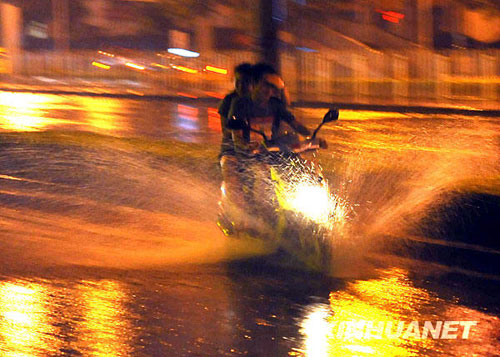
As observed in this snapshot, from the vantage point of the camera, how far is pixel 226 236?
337 inches

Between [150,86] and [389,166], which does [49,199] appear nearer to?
[389,166]

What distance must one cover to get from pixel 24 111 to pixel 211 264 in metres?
15.4

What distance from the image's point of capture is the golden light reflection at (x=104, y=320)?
5281 millimetres

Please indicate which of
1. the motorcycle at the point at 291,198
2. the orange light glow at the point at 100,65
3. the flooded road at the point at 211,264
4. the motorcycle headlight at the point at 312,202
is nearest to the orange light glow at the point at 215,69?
the orange light glow at the point at 100,65

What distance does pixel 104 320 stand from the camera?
19.2ft

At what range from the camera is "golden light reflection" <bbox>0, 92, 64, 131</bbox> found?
1816cm

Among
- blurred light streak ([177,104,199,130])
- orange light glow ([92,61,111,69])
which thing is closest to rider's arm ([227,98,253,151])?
blurred light streak ([177,104,199,130])

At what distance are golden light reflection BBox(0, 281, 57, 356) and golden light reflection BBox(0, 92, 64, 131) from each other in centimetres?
1119

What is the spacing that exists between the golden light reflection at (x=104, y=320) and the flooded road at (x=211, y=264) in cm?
2

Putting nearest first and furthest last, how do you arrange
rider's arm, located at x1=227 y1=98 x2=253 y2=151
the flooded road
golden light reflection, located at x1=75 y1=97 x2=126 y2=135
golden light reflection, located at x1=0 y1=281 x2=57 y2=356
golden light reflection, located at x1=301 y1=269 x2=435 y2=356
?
1. golden light reflection, located at x1=0 y1=281 x2=57 y2=356
2. golden light reflection, located at x1=301 y1=269 x2=435 y2=356
3. the flooded road
4. rider's arm, located at x1=227 y1=98 x2=253 y2=151
5. golden light reflection, located at x1=75 y1=97 x2=126 y2=135

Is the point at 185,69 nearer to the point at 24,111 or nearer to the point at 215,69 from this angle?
the point at 215,69

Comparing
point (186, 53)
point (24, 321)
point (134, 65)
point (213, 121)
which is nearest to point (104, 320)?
point (24, 321)

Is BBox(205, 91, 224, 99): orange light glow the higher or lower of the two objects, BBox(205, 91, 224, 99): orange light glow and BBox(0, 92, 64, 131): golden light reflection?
the higher

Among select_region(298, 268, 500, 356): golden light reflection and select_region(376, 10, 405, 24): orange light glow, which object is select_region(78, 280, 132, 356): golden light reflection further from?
select_region(376, 10, 405, 24): orange light glow
